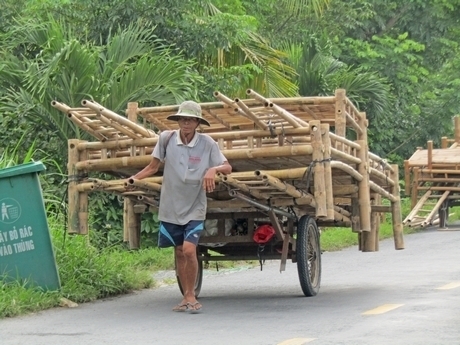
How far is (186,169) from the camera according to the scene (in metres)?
10.2

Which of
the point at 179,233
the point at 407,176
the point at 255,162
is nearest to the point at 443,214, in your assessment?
the point at 407,176

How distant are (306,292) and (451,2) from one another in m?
Answer: 18.6

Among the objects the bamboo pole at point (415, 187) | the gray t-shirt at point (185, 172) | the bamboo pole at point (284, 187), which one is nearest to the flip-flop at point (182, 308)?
the gray t-shirt at point (185, 172)

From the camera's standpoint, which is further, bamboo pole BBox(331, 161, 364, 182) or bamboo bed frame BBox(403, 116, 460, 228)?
bamboo bed frame BBox(403, 116, 460, 228)

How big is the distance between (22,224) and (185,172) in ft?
5.59

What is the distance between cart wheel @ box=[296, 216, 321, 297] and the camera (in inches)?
441

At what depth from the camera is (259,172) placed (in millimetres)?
9844

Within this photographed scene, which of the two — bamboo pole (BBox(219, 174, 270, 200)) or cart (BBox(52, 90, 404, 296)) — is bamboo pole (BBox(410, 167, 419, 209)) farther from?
bamboo pole (BBox(219, 174, 270, 200))

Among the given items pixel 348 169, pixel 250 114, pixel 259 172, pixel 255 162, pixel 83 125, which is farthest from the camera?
pixel 348 169

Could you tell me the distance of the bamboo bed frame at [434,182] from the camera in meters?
23.1

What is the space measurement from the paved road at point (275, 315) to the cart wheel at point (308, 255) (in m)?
0.17

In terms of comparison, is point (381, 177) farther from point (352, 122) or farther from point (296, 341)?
point (296, 341)

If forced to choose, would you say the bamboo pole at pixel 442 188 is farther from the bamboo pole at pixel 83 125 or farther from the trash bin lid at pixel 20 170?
the trash bin lid at pixel 20 170

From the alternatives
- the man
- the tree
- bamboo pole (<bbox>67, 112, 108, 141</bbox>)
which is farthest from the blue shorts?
the tree
